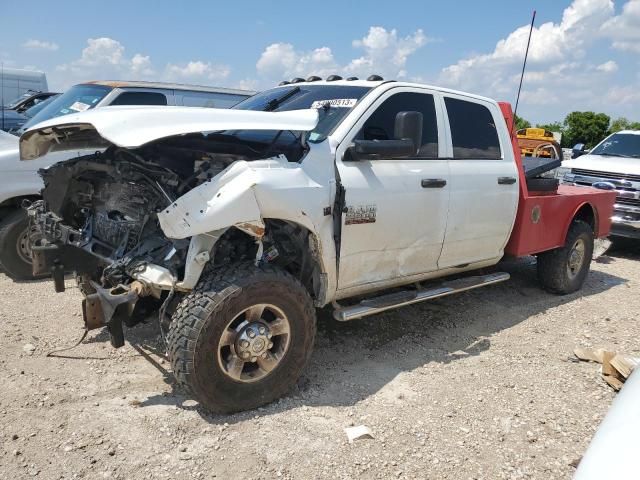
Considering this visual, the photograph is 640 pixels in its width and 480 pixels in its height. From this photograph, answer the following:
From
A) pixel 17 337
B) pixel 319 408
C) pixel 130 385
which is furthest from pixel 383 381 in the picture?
pixel 17 337

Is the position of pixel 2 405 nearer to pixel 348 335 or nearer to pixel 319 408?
pixel 319 408

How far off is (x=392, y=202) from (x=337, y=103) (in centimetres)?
85

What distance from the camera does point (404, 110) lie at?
4.19m

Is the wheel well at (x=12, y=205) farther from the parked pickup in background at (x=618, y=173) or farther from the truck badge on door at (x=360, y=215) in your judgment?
the parked pickup in background at (x=618, y=173)

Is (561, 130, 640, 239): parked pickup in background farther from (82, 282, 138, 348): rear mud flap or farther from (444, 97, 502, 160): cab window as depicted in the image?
(82, 282, 138, 348): rear mud flap

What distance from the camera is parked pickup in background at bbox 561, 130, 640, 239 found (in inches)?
335

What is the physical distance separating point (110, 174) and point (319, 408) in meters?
2.16

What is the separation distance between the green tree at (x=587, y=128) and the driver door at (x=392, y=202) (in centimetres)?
3190

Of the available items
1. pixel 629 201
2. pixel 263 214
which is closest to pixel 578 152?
pixel 629 201

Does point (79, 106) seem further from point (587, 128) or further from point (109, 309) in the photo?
point (587, 128)

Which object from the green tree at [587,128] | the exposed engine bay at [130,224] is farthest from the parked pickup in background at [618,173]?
the green tree at [587,128]

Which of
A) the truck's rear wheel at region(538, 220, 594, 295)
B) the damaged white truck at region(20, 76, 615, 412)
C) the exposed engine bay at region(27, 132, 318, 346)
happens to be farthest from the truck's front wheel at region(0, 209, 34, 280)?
the truck's rear wheel at region(538, 220, 594, 295)

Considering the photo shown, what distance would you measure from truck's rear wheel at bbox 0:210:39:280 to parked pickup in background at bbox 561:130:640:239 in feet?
26.2

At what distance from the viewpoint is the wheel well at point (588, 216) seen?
6.21 meters
